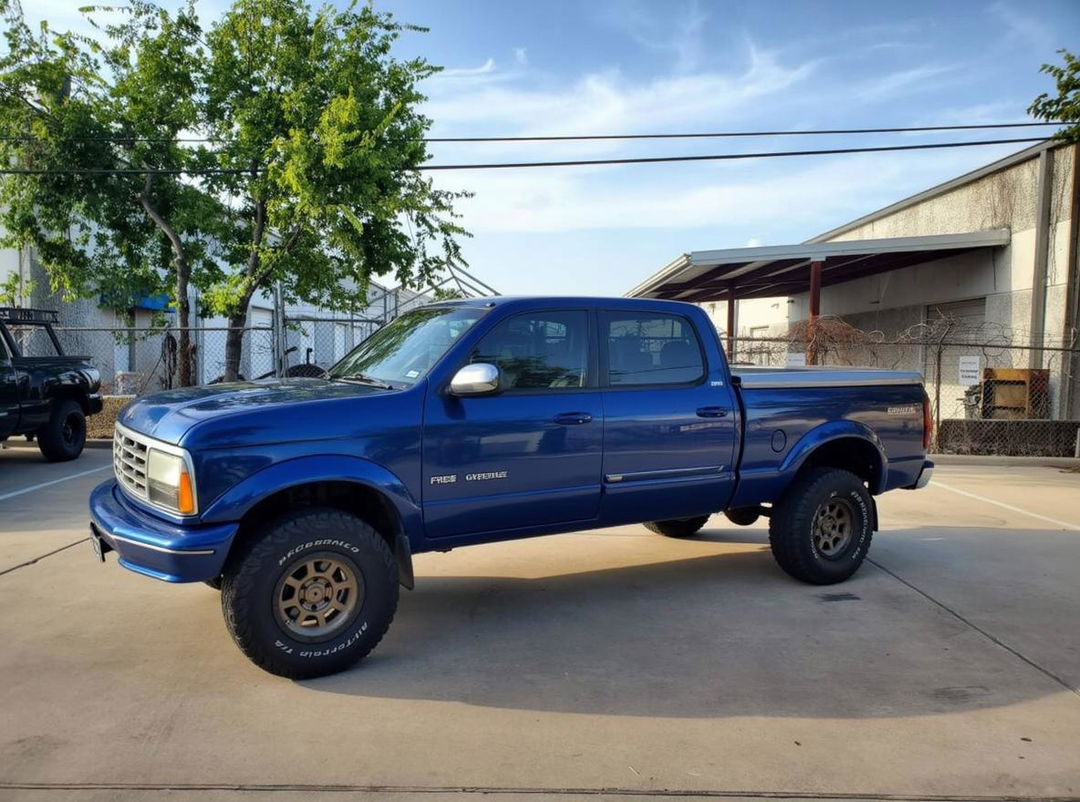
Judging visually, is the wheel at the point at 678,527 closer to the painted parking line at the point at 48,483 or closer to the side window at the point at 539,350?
the side window at the point at 539,350

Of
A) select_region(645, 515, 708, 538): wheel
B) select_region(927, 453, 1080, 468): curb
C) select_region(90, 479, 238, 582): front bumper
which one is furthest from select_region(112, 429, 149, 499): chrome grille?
select_region(927, 453, 1080, 468): curb

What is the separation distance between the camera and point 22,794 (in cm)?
302

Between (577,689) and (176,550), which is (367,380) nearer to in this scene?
(176,550)

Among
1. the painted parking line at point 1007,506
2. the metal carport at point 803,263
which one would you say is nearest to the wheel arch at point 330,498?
the painted parking line at point 1007,506

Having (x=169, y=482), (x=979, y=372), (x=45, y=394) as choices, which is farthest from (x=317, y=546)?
(x=979, y=372)

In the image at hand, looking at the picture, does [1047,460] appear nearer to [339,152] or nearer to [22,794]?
[339,152]


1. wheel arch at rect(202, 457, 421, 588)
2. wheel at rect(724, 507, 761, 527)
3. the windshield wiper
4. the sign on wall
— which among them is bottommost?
wheel at rect(724, 507, 761, 527)

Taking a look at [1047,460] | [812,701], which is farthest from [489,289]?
[812,701]

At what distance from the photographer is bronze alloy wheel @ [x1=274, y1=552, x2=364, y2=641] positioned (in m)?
4.04

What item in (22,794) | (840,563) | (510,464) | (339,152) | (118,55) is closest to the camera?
(22,794)

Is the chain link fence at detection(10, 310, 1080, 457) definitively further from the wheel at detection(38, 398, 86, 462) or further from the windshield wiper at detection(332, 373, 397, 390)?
the windshield wiper at detection(332, 373, 397, 390)

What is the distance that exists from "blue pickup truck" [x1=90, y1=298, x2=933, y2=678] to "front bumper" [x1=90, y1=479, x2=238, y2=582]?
0.03 ft

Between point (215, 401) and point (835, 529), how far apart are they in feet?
14.2

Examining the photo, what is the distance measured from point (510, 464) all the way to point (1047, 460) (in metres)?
11.9
